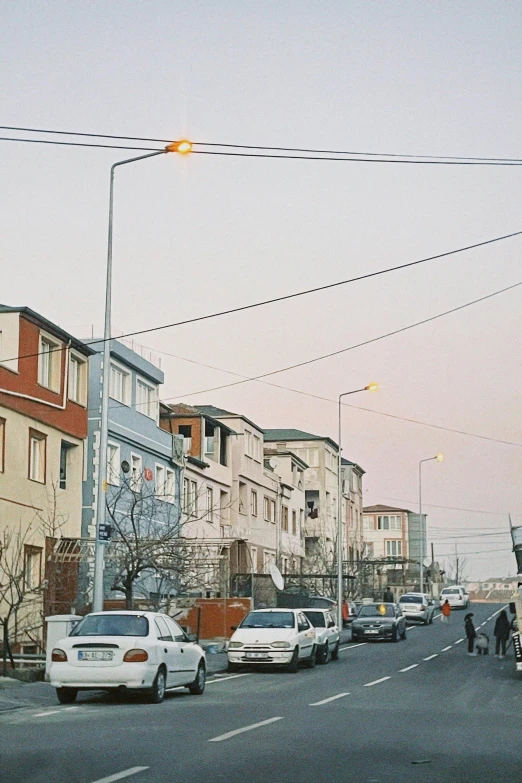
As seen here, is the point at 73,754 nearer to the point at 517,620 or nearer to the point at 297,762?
the point at 297,762

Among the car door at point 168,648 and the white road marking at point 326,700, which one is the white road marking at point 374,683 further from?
the car door at point 168,648

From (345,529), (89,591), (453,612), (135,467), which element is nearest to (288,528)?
(453,612)

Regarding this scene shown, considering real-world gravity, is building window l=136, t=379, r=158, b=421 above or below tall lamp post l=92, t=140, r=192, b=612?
above

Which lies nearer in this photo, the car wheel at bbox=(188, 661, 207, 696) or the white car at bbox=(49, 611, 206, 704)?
the white car at bbox=(49, 611, 206, 704)

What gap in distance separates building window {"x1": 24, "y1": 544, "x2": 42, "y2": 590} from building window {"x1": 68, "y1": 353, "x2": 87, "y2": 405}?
5.34 m

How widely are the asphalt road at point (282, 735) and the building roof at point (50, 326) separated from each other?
41.0 feet

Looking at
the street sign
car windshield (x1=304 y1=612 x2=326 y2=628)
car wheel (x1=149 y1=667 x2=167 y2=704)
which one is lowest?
car wheel (x1=149 y1=667 x2=167 y2=704)

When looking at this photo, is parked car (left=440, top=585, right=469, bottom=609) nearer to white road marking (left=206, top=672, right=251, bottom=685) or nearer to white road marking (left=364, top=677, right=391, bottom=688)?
white road marking (left=206, top=672, right=251, bottom=685)

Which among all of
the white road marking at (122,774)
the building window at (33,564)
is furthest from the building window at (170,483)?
the white road marking at (122,774)

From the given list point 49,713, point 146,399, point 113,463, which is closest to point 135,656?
point 49,713

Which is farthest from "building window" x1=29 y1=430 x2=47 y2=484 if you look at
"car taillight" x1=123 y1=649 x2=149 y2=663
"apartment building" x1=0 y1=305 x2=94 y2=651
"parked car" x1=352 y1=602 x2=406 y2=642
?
"parked car" x1=352 y1=602 x2=406 y2=642

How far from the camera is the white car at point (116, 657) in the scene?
18.3m

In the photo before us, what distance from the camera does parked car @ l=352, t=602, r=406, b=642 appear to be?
152ft

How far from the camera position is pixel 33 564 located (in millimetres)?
33062
